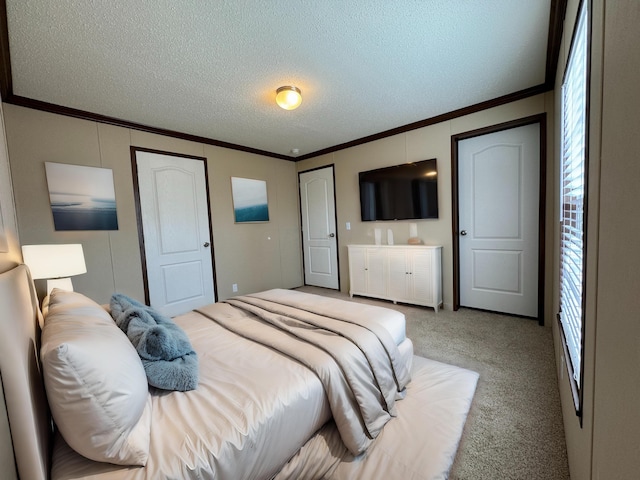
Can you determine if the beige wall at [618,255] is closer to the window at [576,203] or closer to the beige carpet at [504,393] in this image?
the window at [576,203]

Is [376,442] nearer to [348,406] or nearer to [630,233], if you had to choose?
[348,406]

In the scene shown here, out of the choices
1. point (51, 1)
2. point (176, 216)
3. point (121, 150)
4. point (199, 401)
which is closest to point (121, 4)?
point (51, 1)

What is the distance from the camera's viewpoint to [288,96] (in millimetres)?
2369

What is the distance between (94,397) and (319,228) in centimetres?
399

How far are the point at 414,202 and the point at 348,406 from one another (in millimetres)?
2771

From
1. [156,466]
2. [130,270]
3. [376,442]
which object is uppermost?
[130,270]

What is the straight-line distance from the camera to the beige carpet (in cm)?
124

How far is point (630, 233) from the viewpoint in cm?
52

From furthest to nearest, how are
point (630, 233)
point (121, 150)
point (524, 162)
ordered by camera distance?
point (121, 150), point (524, 162), point (630, 233)

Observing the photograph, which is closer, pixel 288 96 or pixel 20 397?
pixel 20 397

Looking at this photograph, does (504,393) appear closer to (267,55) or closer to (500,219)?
(500,219)

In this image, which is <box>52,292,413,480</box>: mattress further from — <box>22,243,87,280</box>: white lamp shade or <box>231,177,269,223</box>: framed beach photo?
<box>231,177,269,223</box>: framed beach photo

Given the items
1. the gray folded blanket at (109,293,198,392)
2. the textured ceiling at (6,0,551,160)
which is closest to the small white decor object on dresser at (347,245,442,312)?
the textured ceiling at (6,0,551,160)

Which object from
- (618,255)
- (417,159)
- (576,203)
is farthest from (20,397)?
(417,159)
